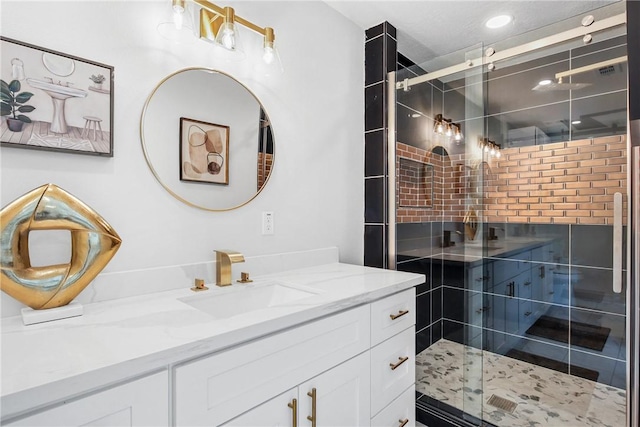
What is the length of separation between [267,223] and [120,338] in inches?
37.0

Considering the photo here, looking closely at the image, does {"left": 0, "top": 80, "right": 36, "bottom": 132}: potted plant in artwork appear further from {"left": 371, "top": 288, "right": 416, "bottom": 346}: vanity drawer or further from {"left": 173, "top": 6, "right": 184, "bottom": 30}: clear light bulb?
{"left": 371, "top": 288, "right": 416, "bottom": 346}: vanity drawer

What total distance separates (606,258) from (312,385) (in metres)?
1.89

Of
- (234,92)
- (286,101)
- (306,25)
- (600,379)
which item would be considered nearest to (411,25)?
(306,25)

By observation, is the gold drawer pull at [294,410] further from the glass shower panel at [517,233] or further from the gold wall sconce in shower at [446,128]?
the gold wall sconce in shower at [446,128]

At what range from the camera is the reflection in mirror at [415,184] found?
2.26m

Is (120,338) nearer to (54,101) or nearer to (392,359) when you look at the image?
(54,101)

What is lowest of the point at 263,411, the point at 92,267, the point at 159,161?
the point at 263,411

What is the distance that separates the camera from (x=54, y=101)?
42.3 inches

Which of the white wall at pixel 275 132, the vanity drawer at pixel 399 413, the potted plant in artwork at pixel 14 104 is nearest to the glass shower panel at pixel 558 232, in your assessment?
the vanity drawer at pixel 399 413

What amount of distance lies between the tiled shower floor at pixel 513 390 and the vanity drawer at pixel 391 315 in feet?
2.61

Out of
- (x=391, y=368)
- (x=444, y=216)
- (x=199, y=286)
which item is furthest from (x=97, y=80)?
(x=444, y=216)

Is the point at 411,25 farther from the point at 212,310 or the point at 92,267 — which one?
the point at 92,267

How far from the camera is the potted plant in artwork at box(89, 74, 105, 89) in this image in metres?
1.15

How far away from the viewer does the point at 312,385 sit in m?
1.12
